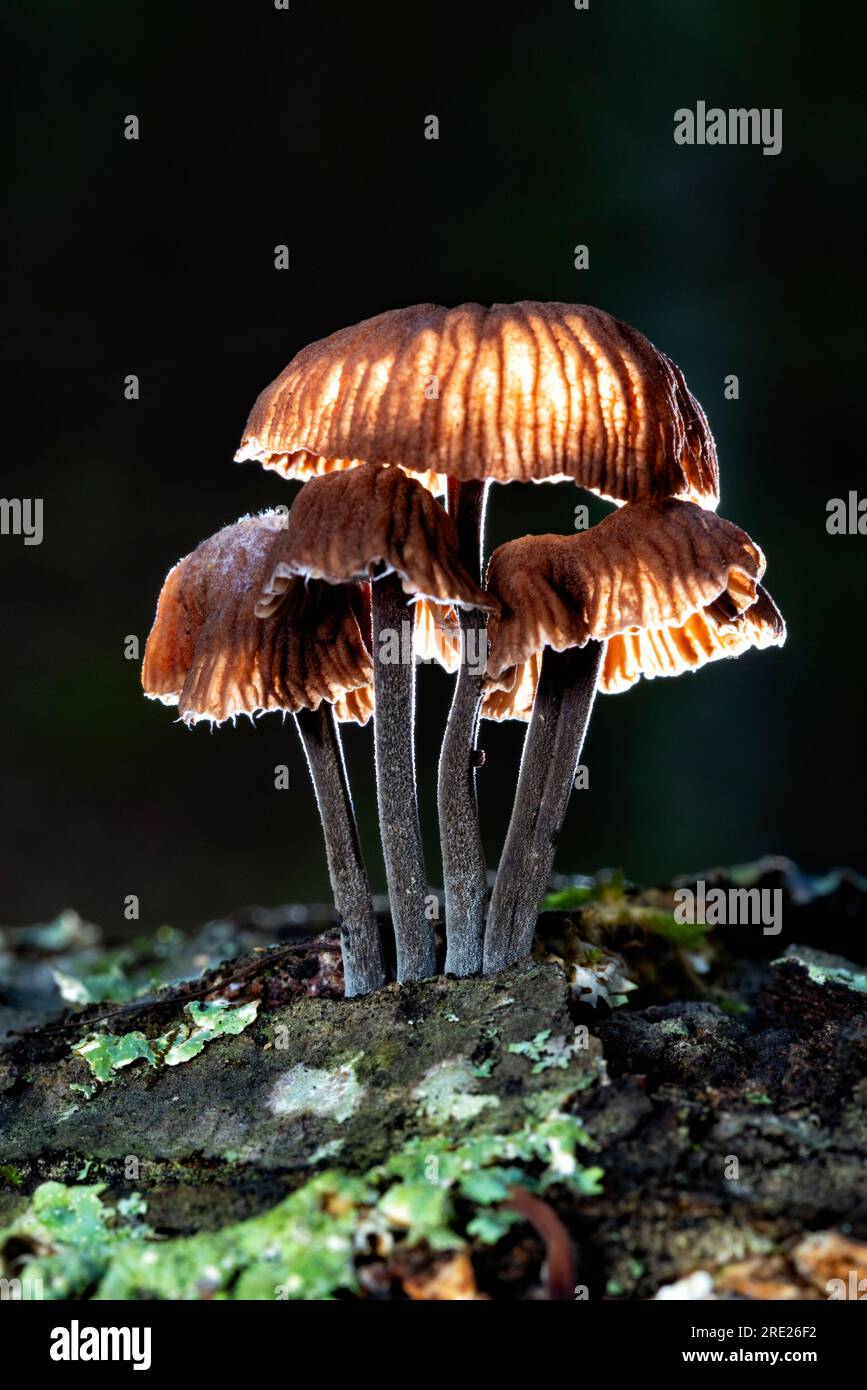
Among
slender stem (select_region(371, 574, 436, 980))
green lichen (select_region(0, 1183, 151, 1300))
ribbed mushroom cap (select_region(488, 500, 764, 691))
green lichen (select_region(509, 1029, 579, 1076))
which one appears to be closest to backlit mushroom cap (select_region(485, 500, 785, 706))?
ribbed mushroom cap (select_region(488, 500, 764, 691))

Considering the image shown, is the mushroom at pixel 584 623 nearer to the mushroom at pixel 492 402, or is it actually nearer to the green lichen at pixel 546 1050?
the mushroom at pixel 492 402

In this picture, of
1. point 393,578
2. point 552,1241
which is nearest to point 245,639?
A: point 393,578

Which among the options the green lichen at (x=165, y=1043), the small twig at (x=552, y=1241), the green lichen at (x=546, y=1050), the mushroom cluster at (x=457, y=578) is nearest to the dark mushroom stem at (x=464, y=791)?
the mushroom cluster at (x=457, y=578)

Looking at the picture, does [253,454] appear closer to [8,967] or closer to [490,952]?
[490,952]

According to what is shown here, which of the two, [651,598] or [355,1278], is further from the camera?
[651,598]

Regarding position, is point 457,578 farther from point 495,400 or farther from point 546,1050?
point 546,1050

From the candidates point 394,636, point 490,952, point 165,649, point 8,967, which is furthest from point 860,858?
point 8,967
